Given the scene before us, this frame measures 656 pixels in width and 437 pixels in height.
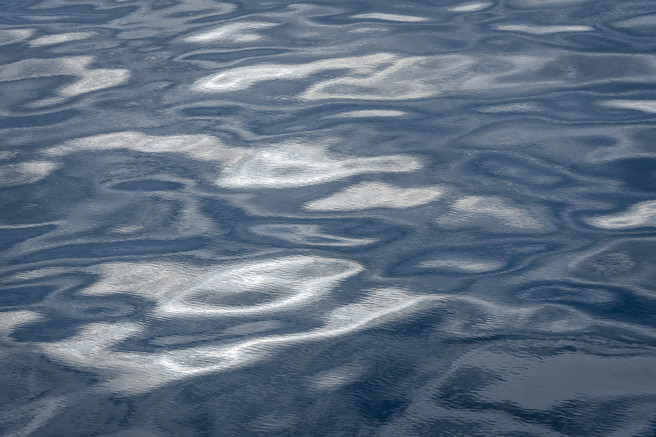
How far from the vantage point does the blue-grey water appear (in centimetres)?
133

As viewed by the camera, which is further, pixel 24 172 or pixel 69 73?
pixel 69 73

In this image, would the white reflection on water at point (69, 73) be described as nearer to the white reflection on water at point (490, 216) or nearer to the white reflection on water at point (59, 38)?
the white reflection on water at point (59, 38)

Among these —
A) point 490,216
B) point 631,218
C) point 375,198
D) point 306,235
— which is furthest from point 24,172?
point 631,218

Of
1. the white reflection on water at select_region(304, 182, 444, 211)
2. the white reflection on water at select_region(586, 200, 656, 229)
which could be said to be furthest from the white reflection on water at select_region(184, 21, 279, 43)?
the white reflection on water at select_region(586, 200, 656, 229)

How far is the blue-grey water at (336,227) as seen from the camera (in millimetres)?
1334

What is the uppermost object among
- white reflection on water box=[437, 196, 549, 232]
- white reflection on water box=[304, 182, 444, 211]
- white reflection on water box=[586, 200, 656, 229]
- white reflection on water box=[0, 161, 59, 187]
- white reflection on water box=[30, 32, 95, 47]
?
white reflection on water box=[30, 32, 95, 47]

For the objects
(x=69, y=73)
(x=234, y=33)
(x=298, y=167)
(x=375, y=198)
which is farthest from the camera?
(x=234, y=33)

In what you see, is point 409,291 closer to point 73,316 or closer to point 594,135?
point 73,316

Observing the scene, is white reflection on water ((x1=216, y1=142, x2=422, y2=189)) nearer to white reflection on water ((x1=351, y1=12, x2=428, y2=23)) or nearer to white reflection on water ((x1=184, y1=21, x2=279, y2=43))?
white reflection on water ((x1=184, y1=21, x2=279, y2=43))

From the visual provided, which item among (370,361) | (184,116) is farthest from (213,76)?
(370,361)

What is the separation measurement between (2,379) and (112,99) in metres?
1.48

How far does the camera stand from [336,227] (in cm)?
188

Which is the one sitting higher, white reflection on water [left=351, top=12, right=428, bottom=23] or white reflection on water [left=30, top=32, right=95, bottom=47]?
white reflection on water [left=30, top=32, right=95, bottom=47]

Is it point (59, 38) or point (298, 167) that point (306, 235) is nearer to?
point (298, 167)
